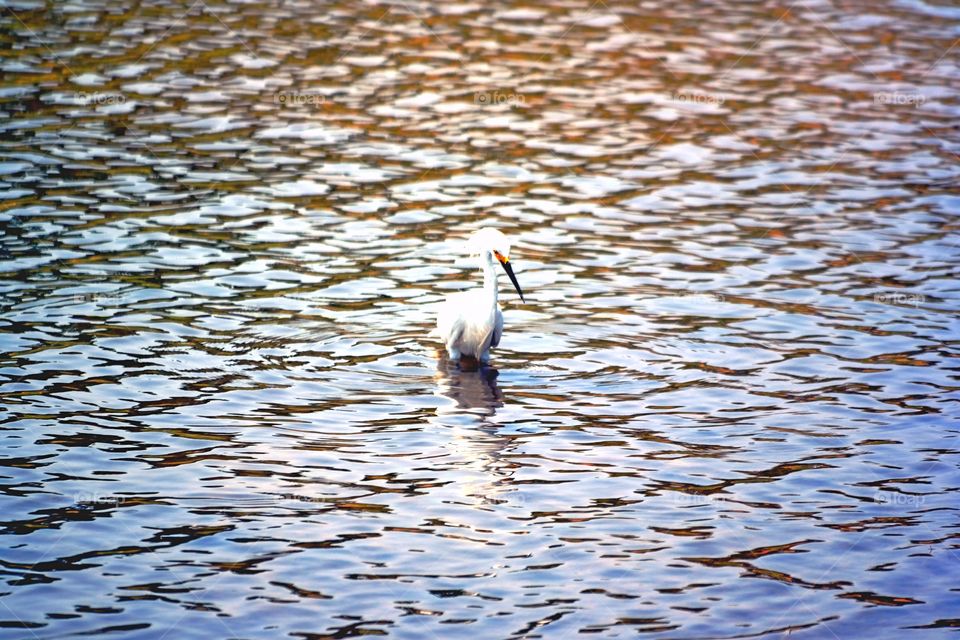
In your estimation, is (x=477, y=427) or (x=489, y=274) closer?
(x=477, y=427)

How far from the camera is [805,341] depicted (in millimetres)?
13312

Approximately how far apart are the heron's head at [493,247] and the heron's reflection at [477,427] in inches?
43.1

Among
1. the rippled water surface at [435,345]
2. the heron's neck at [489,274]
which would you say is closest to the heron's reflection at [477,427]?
the rippled water surface at [435,345]

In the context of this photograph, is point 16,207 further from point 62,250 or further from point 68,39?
point 68,39

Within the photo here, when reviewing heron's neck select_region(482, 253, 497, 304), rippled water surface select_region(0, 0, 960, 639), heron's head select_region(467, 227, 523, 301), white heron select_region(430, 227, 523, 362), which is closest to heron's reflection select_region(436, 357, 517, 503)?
rippled water surface select_region(0, 0, 960, 639)

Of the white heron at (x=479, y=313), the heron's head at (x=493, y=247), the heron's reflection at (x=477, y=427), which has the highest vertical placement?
the heron's head at (x=493, y=247)

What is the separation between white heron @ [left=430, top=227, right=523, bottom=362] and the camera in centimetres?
1271

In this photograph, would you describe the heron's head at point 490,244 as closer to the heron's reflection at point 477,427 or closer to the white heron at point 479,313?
the white heron at point 479,313

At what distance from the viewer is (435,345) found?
44.1 feet

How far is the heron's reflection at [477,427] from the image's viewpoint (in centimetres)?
1009

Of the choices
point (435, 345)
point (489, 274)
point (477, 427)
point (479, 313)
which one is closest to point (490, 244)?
point (489, 274)

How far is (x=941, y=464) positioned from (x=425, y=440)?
170 inches

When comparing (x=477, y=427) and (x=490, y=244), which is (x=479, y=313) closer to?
(x=490, y=244)

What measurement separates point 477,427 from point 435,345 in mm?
2329
